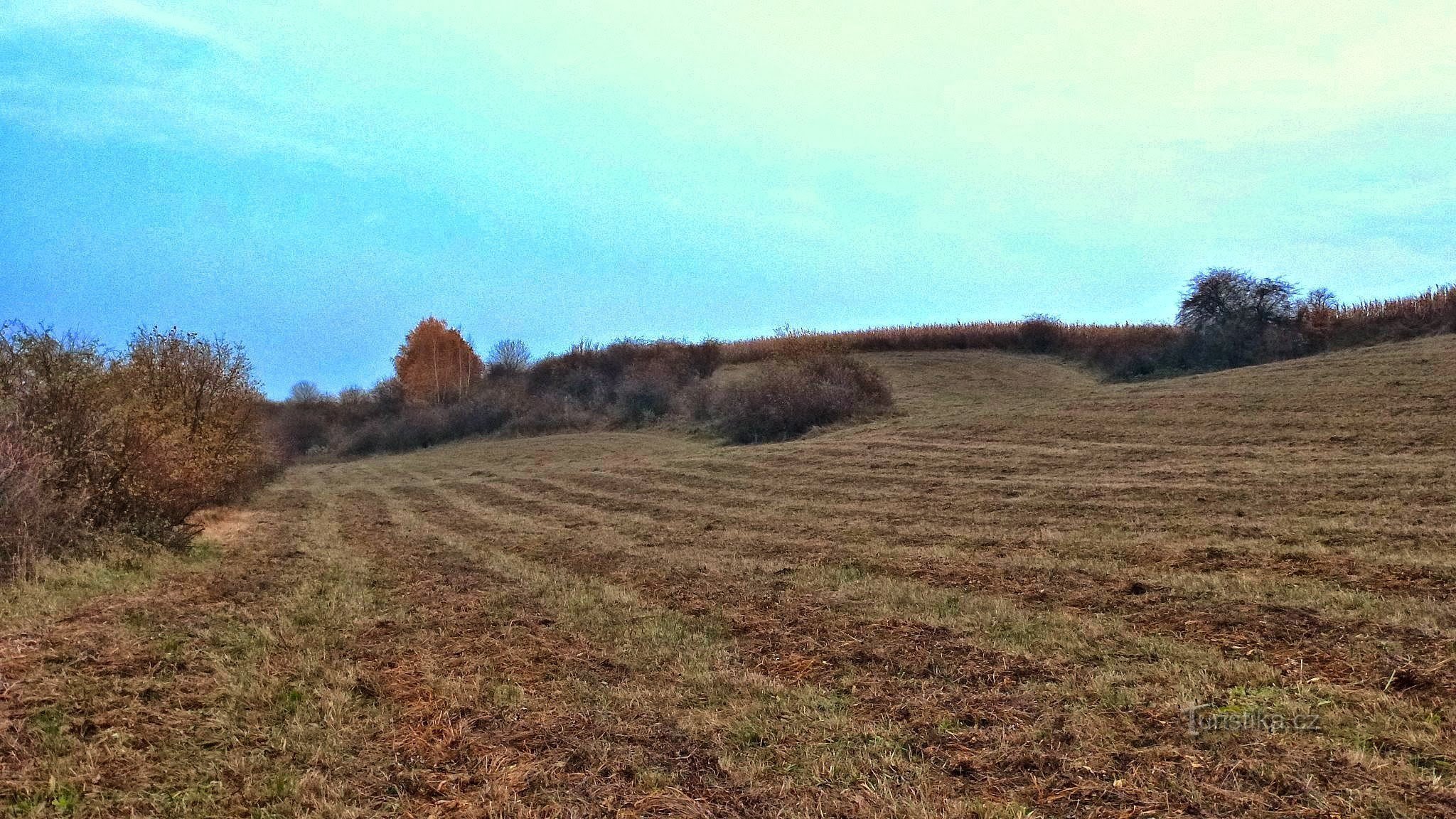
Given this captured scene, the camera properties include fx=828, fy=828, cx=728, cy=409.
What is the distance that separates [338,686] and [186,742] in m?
1.08

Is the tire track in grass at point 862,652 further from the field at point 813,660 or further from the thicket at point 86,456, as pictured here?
the thicket at point 86,456

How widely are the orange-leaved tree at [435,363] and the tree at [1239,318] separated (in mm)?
45615

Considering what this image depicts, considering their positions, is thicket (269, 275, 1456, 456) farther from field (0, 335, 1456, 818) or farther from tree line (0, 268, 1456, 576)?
field (0, 335, 1456, 818)

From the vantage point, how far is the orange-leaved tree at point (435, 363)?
60344 millimetres

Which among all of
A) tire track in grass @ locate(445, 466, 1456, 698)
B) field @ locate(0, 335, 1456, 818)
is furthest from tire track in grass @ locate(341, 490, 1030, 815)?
tire track in grass @ locate(445, 466, 1456, 698)

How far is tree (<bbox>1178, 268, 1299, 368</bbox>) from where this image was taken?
29.4m

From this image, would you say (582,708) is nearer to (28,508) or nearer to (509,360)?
(28,508)

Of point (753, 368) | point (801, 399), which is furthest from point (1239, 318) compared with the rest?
point (753, 368)

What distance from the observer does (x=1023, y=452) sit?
1717 centimetres

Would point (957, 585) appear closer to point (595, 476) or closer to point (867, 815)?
point (867, 815)
